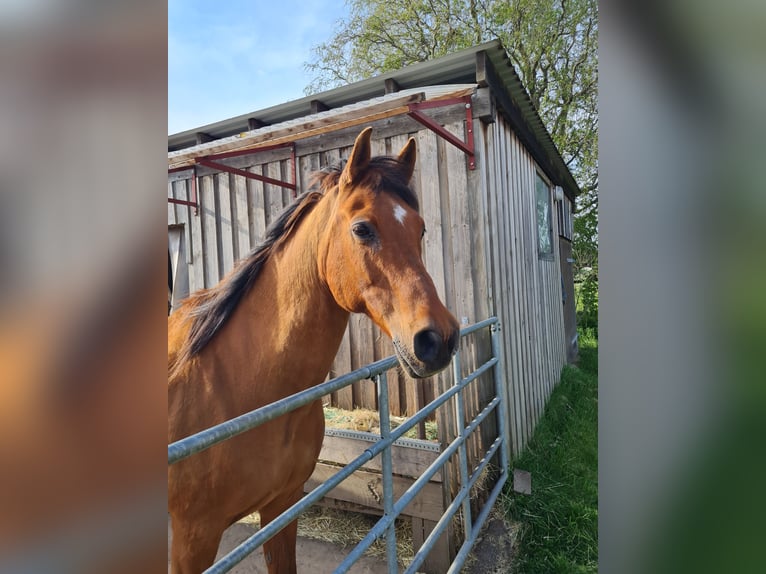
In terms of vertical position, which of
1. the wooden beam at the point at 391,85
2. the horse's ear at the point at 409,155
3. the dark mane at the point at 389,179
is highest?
the wooden beam at the point at 391,85

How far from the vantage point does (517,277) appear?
10.0ft

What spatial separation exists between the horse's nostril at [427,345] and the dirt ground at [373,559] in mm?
1544

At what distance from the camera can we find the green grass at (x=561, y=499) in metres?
1.96

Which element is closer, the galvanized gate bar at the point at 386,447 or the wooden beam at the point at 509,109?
the galvanized gate bar at the point at 386,447

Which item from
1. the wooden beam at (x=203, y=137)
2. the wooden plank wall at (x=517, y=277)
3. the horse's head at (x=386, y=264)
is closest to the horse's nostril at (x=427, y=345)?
→ the horse's head at (x=386, y=264)

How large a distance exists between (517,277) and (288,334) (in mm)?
2214

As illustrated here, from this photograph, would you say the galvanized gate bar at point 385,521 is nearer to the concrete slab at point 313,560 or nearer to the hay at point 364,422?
the hay at point 364,422

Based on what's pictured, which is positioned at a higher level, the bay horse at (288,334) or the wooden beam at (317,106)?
the wooden beam at (317,106)

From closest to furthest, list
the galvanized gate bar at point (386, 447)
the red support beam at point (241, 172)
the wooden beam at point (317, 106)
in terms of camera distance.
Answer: the galvanized gate bar at point (386, 447)
the red support beam at point (241, 172)
the wooden beam at point (317, 106)

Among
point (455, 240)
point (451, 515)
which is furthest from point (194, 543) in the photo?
point (455, 240)

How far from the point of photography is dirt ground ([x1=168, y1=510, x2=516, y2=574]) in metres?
2.06
